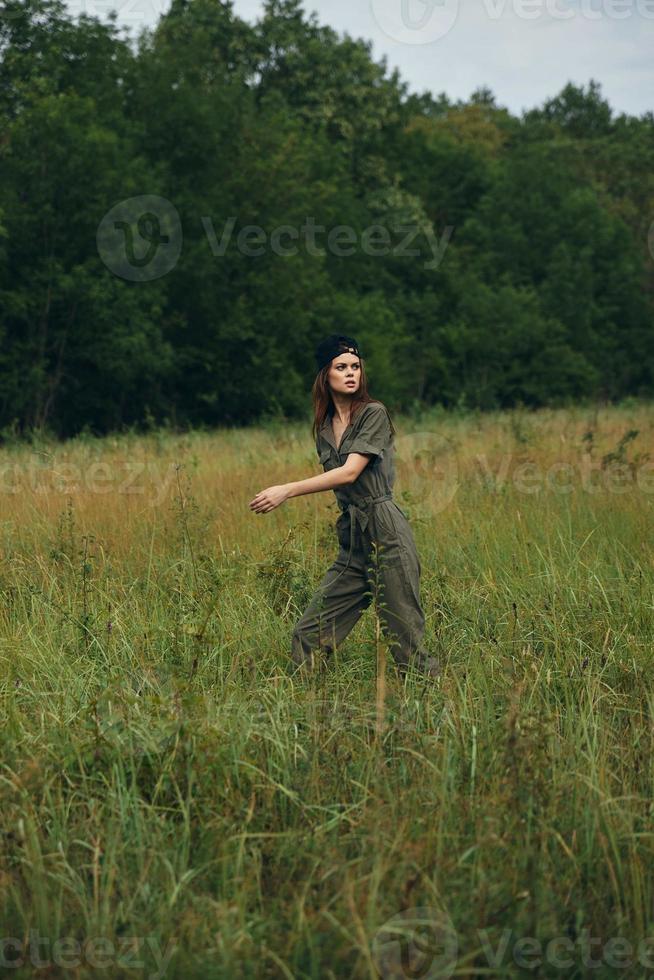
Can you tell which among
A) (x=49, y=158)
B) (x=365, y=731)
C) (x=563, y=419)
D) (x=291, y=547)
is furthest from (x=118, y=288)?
(x=365, y=731)

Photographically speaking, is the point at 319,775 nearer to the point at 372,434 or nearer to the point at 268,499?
the point at 268,499

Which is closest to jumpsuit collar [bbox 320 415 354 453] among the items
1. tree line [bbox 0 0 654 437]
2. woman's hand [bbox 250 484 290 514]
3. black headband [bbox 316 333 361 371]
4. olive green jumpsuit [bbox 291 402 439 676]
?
olive green jumpsuit [bbox 291 402 439 676]

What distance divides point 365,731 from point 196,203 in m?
23.0

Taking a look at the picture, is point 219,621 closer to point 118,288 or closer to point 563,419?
point 563,419

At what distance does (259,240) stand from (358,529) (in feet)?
76.0

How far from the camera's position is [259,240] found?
26.6 metres

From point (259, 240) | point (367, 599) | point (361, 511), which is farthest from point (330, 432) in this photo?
point (259, 240)

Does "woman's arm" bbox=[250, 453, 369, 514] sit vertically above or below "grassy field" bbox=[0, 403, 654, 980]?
above

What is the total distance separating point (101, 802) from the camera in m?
3.24

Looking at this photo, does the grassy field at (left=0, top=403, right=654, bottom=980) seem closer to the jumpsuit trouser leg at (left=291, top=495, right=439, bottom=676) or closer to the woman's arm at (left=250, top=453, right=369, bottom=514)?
the jumpsuit trouser leg at (left=291, top=495, right=439, bottom=676)

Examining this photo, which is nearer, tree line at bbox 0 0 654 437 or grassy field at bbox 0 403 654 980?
grassy field at bbox 0 403 654 980

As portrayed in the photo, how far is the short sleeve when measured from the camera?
167 inches

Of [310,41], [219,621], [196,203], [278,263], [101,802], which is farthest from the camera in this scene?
[310,41]

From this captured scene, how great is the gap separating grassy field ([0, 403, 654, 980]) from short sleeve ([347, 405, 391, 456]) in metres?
0.76
